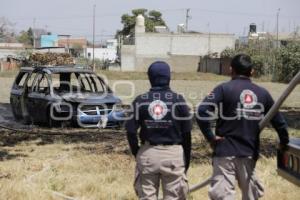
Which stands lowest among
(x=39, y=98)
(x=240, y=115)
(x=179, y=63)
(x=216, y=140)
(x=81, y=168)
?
(x=81, y=168)

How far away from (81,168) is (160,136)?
3541 mm

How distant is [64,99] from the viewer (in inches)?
521

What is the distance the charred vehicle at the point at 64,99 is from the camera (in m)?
13.2

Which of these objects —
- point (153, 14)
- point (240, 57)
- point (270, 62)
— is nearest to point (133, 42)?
point (270, 62)

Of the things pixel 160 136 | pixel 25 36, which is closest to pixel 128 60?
pixel 160 136

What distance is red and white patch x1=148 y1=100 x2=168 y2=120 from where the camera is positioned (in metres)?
4.95

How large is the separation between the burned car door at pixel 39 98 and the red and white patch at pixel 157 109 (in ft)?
28.9

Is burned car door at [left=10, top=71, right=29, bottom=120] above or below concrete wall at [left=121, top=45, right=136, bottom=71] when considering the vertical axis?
below

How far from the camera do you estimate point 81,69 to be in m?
14.6

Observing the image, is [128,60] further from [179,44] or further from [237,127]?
[237,127]

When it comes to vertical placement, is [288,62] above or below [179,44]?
below

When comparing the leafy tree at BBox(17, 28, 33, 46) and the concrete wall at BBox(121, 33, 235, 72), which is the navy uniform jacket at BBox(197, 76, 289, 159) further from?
the leafy tree at BBox(17, 28, 33, 46)

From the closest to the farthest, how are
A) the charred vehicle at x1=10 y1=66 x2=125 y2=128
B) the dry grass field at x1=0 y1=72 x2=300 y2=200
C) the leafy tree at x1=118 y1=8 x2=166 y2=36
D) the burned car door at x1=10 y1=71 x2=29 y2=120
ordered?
the dry grass field at x1=0 y1=72 x2=300 y2=200 → the charred vehicle at x1=10 y1=66 x2=125 y2=128 → the burned car door at x1=10 y1=71 x2=29 y2=120 → the leafy tree at x1=118 y1=8 x2=166 y2=36

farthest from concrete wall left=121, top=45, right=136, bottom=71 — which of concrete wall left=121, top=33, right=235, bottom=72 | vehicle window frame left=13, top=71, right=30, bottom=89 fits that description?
vehicle window frame left=13, top=71, right=30, bottom=89
